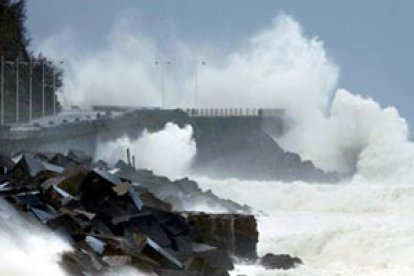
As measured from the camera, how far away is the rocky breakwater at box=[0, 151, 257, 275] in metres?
14.4

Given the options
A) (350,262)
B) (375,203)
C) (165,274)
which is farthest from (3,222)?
(375,203)

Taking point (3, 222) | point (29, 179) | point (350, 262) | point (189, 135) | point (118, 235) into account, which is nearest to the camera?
point (3, 222)

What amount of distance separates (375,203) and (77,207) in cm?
2994

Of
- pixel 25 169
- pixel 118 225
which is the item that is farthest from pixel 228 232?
pixel 25 169

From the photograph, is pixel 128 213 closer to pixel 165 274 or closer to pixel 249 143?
pixel 165 274

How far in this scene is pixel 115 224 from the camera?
16.6 metres

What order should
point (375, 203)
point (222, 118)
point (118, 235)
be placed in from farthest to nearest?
point (222, 118) → point (375, 203) → point (118, 235)

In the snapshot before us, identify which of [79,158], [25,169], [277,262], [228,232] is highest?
[25,169]

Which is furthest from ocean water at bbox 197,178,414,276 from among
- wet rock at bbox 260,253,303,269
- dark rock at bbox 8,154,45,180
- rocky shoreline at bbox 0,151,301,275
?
dark rock at bbox 8,154,45,180

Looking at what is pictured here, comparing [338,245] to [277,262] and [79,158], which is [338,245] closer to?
[277,262]

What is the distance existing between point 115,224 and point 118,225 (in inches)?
2.0

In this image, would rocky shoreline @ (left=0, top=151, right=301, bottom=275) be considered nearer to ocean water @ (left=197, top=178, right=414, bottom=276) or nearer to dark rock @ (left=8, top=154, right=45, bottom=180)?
dark rock @ (left=8, top=154, right=45, bottom=180)

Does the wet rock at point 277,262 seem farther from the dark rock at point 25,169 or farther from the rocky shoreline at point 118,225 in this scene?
the dark rock at point 25,169

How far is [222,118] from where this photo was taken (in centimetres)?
8112
